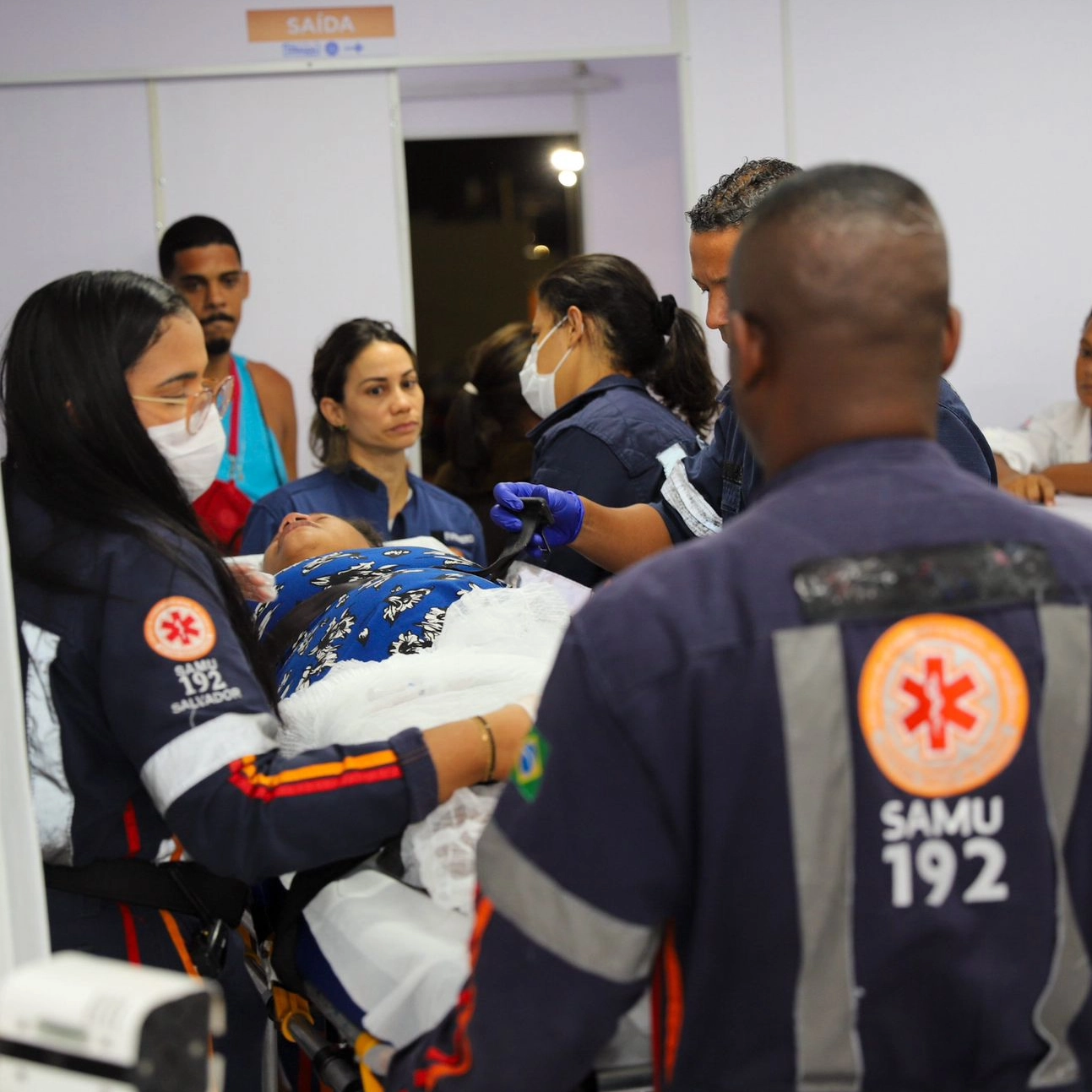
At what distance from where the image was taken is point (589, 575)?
2916 millimetres

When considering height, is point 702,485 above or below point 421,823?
above

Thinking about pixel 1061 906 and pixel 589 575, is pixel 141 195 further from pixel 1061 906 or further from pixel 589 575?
pixel 1061 906

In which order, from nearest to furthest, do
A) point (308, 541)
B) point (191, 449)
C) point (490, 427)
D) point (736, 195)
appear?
point (191, 449)
point (736, 195)
point (308, 541)
point (490, 427)

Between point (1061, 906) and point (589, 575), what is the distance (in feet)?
6.46

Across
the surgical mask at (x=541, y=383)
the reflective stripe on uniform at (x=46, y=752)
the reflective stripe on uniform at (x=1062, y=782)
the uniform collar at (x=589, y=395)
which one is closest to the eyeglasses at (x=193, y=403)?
the reflective stripe on uniform at (x=46, y=752)

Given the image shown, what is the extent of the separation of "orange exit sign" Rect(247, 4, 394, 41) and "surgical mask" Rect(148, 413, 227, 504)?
3101 mm

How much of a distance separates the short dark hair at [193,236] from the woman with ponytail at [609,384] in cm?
152

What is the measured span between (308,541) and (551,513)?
695 millimetres

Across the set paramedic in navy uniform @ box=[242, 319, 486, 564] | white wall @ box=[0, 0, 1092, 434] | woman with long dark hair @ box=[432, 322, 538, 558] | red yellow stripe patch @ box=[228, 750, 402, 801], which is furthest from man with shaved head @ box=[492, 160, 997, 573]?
white wall @ box=[0, 0, 1092, 434]

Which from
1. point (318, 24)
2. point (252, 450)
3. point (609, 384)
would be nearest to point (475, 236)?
point (318, 24)

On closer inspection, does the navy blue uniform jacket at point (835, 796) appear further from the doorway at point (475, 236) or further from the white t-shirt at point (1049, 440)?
the doorway at point (475, 236)

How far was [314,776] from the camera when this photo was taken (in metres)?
1.46

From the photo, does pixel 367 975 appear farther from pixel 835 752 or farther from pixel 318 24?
pixel 318 24

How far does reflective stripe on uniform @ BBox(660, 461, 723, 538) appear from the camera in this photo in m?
2.39
